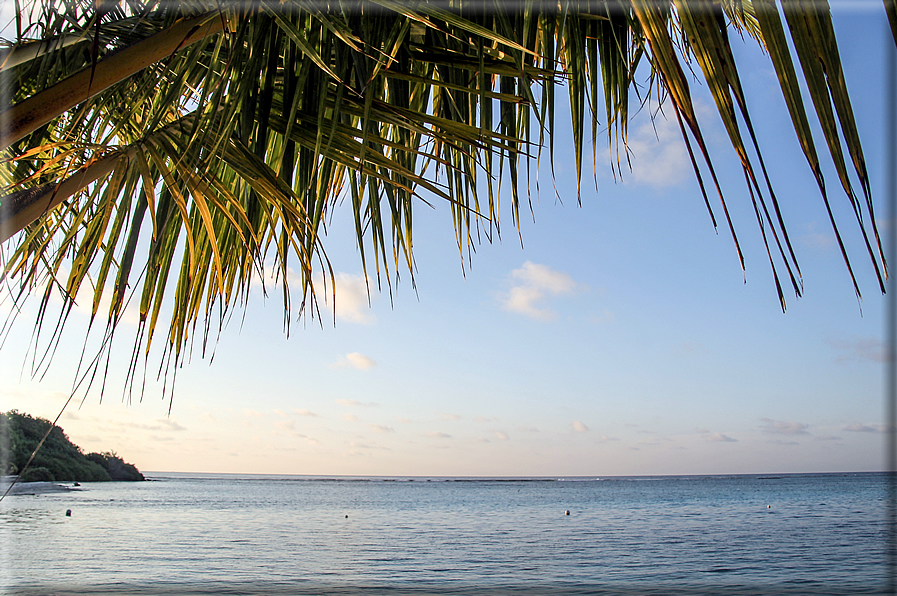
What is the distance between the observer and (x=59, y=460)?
4941 cm

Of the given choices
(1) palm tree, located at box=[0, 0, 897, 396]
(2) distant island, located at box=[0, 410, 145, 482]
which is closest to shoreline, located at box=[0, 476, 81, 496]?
(2) distant island, located at box=[0, 410, 145, 482]

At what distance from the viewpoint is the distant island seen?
27703 millimetres

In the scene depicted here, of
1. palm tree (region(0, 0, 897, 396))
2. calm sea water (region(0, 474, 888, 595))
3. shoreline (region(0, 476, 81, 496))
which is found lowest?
shoreline (region(0, 476, 81, 496))

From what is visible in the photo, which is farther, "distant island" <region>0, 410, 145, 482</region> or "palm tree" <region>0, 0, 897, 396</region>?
"distant island" <region>0, 410, 145, 482</region>

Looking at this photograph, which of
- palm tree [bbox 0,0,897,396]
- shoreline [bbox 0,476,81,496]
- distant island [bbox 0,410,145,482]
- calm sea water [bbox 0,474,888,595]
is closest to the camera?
palm tree [bbox 0,0,897,396]

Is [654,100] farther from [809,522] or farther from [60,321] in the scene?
[809,522]

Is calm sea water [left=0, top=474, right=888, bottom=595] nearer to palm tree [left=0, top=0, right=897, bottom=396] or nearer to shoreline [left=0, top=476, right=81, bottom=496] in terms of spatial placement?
shoreline [left=0, top=476, right=81, bottom=496]

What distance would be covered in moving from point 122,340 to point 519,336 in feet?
191

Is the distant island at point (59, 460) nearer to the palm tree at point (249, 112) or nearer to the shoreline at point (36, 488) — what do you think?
the shoreline at point (36, 488)

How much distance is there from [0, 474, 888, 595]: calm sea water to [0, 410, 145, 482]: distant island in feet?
11.4

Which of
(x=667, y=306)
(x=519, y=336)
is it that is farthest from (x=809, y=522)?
(x=519, y=336)

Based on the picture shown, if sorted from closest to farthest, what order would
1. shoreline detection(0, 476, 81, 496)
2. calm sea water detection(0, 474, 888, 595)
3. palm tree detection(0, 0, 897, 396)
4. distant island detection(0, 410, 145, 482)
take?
palm tree detection(0, 0, 897, 396) < calm sea water detection(0, 474, 888, 595) < distant island detection(0, 410, 145, 482) < shoreline detection(0, 476, 81, 496)

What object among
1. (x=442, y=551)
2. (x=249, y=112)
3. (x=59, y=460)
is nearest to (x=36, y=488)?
(x=59, y=460)

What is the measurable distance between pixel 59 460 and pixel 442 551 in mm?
46533
